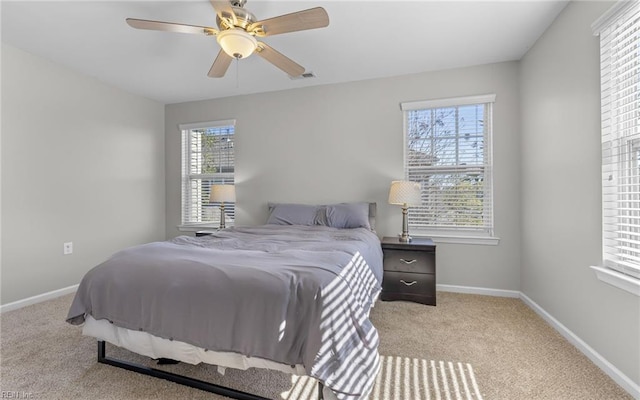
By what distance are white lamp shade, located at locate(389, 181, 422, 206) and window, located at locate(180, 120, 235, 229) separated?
7.74 ft

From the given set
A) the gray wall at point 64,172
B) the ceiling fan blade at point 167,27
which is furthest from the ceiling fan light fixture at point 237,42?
the gray wall at point 64,172

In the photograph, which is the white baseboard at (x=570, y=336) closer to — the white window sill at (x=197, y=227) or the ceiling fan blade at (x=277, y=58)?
the ceiling fan blade at (x=277, y=58)

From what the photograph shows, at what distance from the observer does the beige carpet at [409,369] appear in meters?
1.55

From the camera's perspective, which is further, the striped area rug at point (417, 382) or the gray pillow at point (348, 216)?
the gray pillow at point (348, 216)

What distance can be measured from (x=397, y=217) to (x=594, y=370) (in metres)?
2.02

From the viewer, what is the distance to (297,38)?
8.59 feet

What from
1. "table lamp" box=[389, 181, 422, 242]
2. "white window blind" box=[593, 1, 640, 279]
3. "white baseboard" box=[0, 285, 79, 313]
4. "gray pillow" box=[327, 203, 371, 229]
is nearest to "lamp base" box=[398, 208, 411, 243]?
"table lamp" box=[389, 181, 422, 242]

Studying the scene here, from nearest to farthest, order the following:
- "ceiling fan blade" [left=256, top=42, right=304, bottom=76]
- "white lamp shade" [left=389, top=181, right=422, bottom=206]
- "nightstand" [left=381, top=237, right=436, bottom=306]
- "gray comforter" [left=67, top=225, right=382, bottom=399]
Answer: "gray comforter" [left=67, top=225, right=382, bottom=399], "ceiling fan blade" [left=256, top=42, right=304, bottom=76], "nightstand" [left=381, top=237, right=436, bottom=306], "white lamp shade" [left=389, top=181, right=422, bottom=206]

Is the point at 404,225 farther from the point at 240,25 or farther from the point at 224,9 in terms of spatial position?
the point at 224,9

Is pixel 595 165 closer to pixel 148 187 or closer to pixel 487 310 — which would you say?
pixel 487 310

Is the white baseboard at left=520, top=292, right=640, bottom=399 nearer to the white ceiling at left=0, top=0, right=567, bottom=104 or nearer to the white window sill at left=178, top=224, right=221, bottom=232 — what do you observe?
the white ceiling at left=0, top=0, right=567, bottom=104

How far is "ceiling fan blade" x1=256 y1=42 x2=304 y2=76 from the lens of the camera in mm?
2115

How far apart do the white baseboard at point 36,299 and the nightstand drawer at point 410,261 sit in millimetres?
3549

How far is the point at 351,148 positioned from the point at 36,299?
12.3 feet
